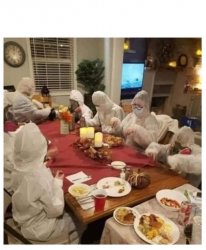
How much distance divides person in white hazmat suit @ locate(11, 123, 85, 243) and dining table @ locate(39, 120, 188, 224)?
0.29 ft

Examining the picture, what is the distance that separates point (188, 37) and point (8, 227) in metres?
1.15

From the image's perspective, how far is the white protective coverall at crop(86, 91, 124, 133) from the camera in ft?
6.11

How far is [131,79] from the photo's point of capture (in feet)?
5.17

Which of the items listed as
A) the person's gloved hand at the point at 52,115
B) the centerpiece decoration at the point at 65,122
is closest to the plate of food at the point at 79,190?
the centerpiece decoration at the point at 65,122

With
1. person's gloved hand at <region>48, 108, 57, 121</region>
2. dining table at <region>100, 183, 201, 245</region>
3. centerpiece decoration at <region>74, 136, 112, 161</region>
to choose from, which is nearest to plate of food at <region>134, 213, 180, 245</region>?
dining table at <region>100, 183, 201, 245</region>

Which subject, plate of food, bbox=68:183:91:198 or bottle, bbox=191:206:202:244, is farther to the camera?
plate of food, bbox=68:183:91:198

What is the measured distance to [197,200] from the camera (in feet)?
2.41

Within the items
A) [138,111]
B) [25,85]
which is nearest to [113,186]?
[138,111]

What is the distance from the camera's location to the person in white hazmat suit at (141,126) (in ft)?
4.77

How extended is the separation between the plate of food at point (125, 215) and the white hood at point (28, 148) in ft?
1.35

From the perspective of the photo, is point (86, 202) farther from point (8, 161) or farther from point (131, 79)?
point (131, 79)

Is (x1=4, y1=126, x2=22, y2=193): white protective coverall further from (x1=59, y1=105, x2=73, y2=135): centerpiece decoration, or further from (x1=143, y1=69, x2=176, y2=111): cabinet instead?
(x1=143, y1=69, x2=176, y2=111): cabinet

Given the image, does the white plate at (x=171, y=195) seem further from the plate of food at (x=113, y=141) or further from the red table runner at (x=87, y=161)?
the plate of food at (x=113, y=141)
